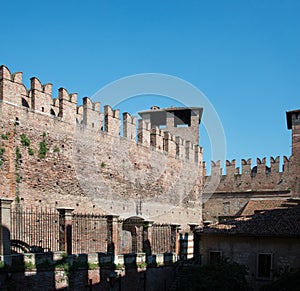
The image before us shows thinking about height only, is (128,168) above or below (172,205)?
above

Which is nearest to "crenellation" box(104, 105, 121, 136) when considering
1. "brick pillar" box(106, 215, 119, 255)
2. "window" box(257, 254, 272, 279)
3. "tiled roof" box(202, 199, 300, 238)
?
"tiled roof" box(202, 199, 300, 238)

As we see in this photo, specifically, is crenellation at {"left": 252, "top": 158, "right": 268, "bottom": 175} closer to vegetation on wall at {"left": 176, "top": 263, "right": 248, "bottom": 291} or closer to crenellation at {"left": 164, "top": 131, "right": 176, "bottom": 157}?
crenellation at {"left": 164, "top": 131, "right": 176, "bottom": 157}

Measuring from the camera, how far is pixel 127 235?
16.1m

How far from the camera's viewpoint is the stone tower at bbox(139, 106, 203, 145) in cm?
2628

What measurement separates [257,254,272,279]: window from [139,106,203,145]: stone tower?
11.9 metres

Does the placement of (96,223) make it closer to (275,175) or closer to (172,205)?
(172,205)

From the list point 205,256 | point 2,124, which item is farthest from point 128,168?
point 2,124

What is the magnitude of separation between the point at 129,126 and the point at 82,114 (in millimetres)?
2696

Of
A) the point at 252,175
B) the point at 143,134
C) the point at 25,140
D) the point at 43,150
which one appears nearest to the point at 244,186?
the point at 252,175

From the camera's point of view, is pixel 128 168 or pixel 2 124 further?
pixel 128 168

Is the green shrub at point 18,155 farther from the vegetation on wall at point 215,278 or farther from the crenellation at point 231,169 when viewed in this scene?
the crenellation at point 231,169

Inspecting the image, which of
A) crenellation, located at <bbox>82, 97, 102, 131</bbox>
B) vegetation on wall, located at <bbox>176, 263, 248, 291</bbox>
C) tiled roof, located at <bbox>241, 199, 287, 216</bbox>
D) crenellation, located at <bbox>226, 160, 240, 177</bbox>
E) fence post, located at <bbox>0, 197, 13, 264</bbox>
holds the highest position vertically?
crenellation, located at <bbox>82, 97, 102, 131</bbox>

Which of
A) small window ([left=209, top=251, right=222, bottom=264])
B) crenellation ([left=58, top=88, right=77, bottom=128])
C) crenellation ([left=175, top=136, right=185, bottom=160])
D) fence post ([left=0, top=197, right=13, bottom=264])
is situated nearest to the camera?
fence post ([left=0, top=197, right=13, bottom=264])

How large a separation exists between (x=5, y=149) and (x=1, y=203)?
418 centimetres
